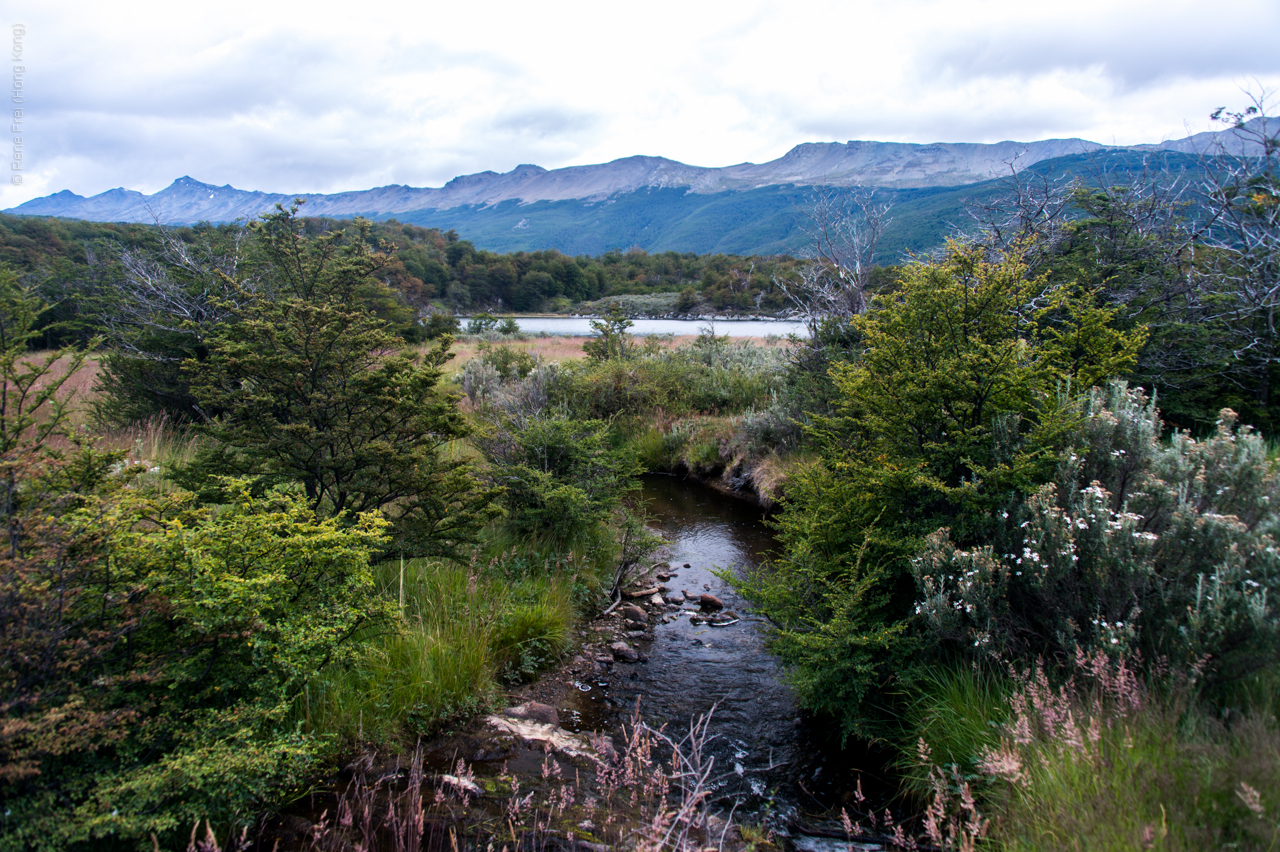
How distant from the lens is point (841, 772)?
4133mm

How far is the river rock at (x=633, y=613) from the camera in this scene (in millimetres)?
6801

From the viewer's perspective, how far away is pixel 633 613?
689cm

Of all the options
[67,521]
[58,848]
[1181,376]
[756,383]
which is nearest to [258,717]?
[58,848]

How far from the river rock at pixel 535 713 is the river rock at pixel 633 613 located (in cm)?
217

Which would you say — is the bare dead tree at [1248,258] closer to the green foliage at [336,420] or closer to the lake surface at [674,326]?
the green foliage at [336,420]

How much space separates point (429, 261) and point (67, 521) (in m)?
77.5

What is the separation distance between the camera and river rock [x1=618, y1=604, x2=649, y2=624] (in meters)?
6.80

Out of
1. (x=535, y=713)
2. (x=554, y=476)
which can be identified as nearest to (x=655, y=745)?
(x=535, y=713)

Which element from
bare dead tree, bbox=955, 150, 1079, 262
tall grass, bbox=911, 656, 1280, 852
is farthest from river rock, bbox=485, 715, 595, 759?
bare dead tree, bbox=955, 150, 1079, 262

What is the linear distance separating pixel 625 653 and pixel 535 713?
156 cm

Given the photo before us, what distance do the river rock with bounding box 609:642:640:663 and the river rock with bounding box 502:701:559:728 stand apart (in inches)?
51.2

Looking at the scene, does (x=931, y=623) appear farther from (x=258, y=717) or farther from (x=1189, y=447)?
(x=258, y=717)

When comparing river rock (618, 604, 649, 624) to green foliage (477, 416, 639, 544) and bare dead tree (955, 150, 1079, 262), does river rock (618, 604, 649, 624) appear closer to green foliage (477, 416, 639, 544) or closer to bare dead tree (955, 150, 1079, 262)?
green foliage (477, 416, 639, 544)

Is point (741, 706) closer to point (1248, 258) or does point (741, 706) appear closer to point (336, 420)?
point (336, 420)
